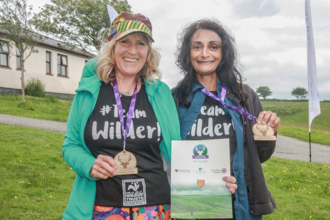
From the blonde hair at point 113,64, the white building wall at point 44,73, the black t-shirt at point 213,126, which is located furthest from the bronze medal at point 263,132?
the white building wall at point 44,73

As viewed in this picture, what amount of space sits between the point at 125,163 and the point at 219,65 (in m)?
1.38

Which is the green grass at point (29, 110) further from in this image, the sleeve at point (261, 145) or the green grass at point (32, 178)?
the sleeve at point (261, 145)

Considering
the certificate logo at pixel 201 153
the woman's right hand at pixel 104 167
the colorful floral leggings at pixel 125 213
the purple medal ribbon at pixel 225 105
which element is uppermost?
the purple medal ribbon at pixel 225 105

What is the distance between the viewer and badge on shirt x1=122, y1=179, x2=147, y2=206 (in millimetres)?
2092

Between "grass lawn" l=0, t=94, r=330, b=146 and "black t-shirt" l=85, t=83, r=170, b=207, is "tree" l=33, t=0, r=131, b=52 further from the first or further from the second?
"black t-shirt" l=85, t=83, r=170, b=207

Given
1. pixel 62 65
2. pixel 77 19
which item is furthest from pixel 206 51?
pixel 62 65

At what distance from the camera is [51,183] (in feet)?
18.9

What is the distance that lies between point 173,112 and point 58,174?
191 inches

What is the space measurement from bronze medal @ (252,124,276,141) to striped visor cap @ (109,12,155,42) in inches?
46.1

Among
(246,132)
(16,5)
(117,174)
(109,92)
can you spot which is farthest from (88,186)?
(16,5)

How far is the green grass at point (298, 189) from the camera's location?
18.1 feet

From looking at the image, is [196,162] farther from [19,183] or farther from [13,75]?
[13,75]

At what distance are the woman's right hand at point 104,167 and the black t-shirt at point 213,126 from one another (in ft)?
2.64

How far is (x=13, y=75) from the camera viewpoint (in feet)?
75.2
